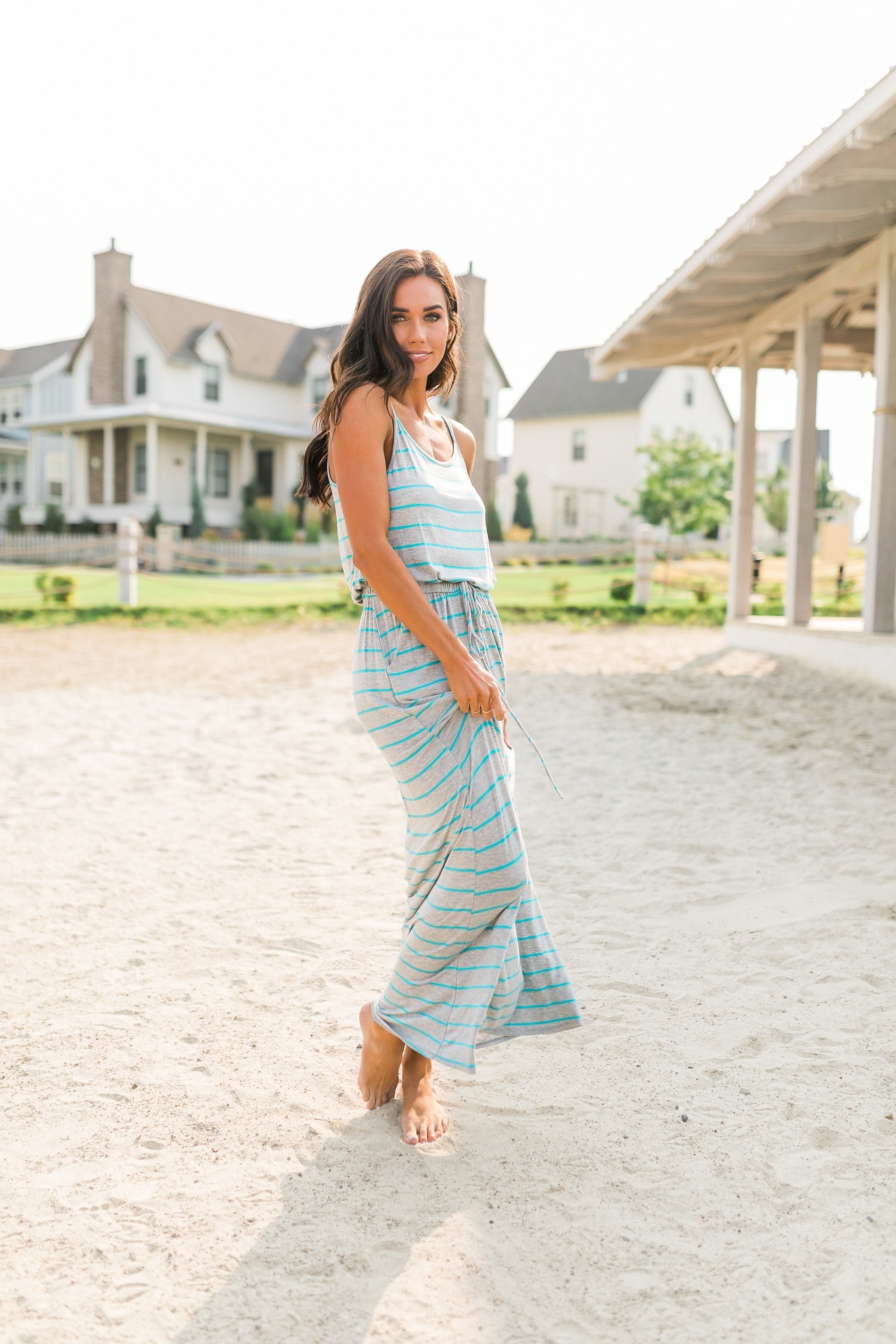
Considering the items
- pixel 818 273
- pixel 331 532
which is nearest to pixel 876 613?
pixel 818 273

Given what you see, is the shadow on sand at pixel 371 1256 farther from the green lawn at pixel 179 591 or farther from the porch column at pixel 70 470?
the porch column at pixel 70 470

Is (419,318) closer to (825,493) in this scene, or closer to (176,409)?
(176,409)

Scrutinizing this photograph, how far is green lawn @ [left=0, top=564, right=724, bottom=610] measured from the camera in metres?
16.3

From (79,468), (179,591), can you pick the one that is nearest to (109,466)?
(79,468)

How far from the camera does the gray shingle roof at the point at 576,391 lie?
3888cm

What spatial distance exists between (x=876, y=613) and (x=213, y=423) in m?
25.5

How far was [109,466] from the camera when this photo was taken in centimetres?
3241

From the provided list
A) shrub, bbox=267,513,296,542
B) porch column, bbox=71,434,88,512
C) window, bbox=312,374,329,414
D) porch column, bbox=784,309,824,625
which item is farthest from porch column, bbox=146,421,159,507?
porch column, bbox=784,309,824,625

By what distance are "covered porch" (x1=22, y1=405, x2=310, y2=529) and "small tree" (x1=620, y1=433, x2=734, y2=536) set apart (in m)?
11.2

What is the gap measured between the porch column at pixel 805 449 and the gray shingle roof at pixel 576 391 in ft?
90.6

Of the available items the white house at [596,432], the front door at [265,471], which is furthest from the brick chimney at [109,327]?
the white house at [596,432]

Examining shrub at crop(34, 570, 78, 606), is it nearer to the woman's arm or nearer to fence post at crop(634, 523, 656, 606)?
fence post at crop(634, 523, 656, 606)

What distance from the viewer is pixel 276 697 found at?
30.1ft

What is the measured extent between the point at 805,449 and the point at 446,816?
942 centimetres
